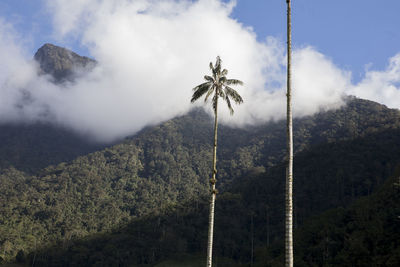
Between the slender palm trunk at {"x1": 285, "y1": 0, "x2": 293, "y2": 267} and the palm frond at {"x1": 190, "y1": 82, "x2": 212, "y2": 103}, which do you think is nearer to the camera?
the slender palm trunk at {"x1": 285, "y1": 0, "x2": 293, "y2": 267}

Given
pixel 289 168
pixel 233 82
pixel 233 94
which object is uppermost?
pixel 233 82

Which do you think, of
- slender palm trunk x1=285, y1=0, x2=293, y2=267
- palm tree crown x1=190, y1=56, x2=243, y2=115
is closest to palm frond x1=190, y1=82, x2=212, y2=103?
palm tree crown x1=190, y1=56, x2=243, y2=115

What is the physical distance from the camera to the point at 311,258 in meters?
74.9

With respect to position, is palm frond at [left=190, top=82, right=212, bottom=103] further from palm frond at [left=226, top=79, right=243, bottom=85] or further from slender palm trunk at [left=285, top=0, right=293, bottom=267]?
slender palm trunk at [left=285, top=0, right=293, bottom=267]

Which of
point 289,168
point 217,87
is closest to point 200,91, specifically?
point 217,87

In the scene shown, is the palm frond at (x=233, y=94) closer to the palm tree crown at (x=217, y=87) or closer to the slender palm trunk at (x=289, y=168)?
the palm tree crown at (x=217, y=87)

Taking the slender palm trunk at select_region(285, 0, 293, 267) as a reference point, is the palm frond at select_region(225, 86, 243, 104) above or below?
above

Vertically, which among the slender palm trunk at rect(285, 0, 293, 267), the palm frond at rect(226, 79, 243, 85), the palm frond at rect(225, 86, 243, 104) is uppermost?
the palm frond at rect(226, 79, 243, 85)

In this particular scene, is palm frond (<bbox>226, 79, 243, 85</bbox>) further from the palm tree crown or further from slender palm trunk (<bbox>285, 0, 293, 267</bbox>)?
slender palm trunk (<bbox>285, 0, 293, 267</bbox>)

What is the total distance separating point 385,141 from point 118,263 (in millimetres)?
121450

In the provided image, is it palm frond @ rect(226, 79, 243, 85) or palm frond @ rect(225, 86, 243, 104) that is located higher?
palm frond @ rect(226, 79, 243, 85)

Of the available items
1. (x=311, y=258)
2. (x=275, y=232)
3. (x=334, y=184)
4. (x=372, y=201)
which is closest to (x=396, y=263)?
(x=311, y=258)

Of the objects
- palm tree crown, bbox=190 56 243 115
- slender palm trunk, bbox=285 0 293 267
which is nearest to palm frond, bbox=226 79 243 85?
palm tree crown, bbox=190 56 243 115

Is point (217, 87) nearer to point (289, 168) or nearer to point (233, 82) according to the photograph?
point (233, 82)
